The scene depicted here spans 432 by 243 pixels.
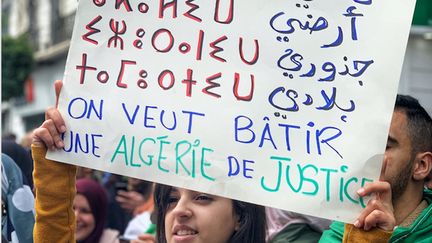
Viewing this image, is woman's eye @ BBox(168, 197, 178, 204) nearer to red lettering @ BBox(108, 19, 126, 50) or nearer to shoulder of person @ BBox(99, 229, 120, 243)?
red lettering @ BBox(108, 19, 126, 50)

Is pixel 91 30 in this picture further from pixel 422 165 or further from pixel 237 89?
pixel 422 165

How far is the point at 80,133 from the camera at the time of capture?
229 cm

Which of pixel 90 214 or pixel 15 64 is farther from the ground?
pixel 90 214

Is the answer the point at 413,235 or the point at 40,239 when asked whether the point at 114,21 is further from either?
the point at 413,235

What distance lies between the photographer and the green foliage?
666 inches

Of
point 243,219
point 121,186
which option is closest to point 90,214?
point 121,186

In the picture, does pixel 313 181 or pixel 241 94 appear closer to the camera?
pixel 313 181

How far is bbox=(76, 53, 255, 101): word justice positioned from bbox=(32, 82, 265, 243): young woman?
12 cm

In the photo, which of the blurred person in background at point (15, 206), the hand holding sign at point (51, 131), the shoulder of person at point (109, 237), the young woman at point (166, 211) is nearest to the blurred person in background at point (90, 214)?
the shoulder of person at point (109, 237)

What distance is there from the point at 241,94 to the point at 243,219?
1.50 ft

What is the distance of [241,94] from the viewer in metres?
2.19

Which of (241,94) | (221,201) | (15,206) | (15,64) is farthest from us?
(15,64)

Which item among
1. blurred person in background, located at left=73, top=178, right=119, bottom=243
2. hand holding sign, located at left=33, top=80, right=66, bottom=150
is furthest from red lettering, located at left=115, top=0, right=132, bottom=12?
blurred person in background, located at left=73, top=178, right=119, bottom=243

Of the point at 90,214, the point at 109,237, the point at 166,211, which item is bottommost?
the point at 109,237
